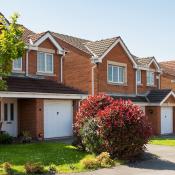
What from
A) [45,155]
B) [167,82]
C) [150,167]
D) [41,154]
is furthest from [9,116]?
[167,82]

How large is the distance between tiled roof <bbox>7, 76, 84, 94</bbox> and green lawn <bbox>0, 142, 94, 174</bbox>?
380 cm

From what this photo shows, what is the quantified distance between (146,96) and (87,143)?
1922 centimetres

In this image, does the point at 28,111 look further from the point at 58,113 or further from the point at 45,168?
the point at 45,168

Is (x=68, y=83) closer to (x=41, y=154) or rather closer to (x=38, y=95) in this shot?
(x=38, y=95)

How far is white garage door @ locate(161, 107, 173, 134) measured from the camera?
120ft

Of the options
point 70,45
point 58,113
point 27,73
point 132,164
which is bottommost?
point 132,164

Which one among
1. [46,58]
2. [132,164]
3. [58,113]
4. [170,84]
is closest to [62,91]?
[58,113]

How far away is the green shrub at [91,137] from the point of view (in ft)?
60.2

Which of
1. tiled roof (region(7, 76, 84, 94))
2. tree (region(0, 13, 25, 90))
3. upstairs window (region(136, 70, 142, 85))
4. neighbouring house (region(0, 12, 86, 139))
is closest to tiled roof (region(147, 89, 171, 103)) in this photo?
upstairs window (region(136, 70, 142, 85))

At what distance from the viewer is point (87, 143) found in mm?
18750

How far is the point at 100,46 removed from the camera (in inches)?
1310

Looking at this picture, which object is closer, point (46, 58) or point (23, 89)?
point (23, 89)

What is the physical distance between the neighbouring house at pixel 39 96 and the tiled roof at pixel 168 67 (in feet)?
71.5

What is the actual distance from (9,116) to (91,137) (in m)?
8.17
